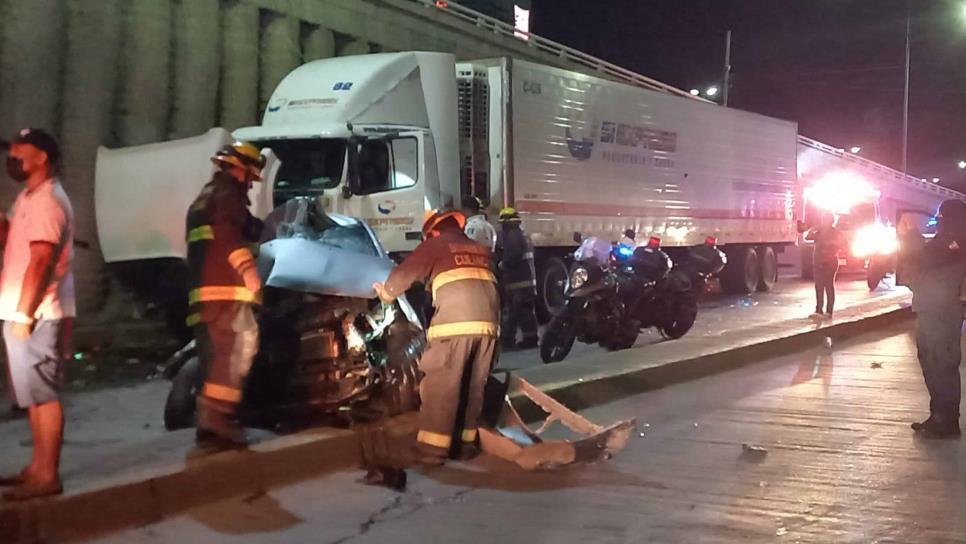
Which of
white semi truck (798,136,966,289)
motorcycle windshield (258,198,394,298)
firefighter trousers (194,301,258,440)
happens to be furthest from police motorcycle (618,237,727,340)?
white semi truck (798,136,966,289)

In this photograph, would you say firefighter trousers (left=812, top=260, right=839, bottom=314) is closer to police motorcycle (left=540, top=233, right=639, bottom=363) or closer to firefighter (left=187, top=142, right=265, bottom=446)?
police motorcycle (left=540, top=233, right=639, bottom=363)

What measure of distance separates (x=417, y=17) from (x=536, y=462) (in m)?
18.8

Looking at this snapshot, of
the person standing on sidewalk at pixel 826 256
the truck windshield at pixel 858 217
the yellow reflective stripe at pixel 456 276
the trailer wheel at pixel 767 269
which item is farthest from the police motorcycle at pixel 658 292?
the truck windshield at pixel 858 217

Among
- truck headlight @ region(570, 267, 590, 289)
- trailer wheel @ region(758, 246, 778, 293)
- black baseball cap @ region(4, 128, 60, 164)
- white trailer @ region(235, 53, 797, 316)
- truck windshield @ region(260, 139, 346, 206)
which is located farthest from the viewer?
trailer wheel @ region(758, 246, 778, 293)

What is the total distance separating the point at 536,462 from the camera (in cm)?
715

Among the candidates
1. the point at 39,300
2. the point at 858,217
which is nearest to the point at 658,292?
the point at 39,300

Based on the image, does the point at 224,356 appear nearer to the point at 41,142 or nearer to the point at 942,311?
the point at 41,142

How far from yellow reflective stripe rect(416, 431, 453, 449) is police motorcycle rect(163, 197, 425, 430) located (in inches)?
22.6

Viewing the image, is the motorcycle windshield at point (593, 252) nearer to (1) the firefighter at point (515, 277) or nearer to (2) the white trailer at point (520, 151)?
(1) the firefighter at point (515, 277)

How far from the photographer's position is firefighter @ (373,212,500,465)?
271 inches

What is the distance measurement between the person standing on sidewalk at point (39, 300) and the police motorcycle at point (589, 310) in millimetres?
6954

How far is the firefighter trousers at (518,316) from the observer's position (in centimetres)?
1314

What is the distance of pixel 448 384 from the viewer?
686cm

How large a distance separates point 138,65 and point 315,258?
10299 millimetres
